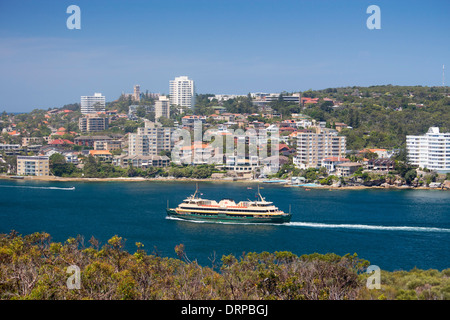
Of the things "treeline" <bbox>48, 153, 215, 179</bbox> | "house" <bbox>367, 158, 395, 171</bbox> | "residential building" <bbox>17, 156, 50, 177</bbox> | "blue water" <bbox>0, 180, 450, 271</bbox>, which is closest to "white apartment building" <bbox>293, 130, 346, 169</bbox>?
"house" <bbox>367, 158, 395, 171</bbox>

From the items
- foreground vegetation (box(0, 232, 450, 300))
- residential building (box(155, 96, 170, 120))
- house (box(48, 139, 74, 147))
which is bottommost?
foreground vegetation (box(0, 232, 450, 300))

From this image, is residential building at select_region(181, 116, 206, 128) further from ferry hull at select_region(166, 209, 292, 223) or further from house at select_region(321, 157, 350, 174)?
ferry hull at select_region(166, 209, 292, 223)

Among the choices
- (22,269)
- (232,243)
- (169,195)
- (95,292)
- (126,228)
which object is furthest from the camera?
(169,195)

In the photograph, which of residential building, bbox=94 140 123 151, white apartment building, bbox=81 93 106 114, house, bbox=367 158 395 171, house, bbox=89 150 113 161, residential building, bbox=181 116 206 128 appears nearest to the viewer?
house, bbox=367 158 395 171

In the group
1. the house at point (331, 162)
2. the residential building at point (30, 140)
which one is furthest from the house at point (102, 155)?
the house at point (331, 162)
